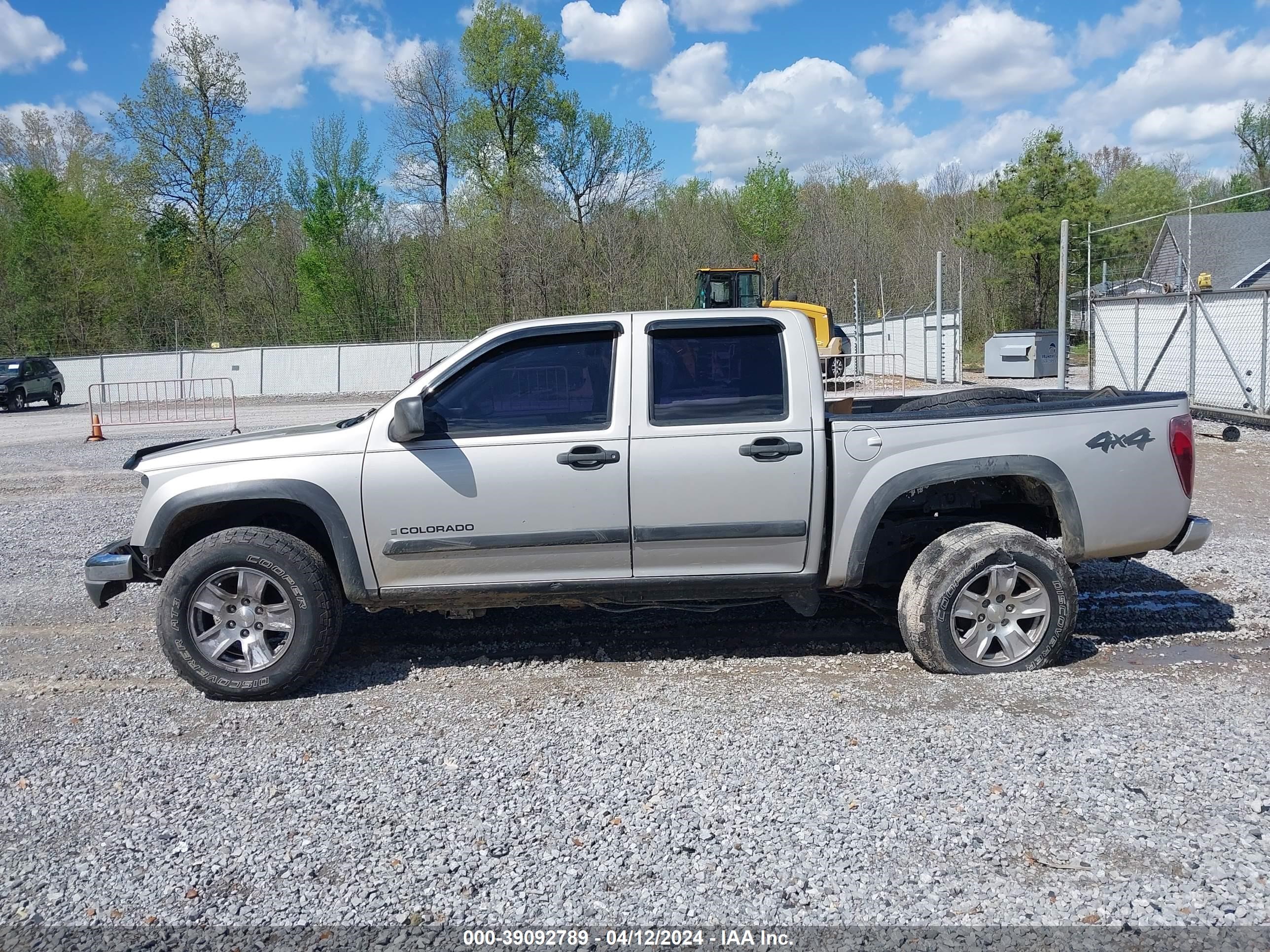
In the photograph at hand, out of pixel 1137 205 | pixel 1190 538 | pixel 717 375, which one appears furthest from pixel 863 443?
pixel 1137 205

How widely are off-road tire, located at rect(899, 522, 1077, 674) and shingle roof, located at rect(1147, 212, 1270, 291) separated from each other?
1488 inches

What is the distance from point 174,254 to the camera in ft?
140

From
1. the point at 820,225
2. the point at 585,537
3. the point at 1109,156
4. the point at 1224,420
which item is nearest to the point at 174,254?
the point at 820,225

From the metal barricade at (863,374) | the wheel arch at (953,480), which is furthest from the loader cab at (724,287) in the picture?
the wheel arch at (953,480)

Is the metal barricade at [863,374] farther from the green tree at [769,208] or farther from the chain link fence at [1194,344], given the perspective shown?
the green tree at [769,208]

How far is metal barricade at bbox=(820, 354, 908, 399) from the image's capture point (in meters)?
19.2

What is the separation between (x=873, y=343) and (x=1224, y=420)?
61.5ft

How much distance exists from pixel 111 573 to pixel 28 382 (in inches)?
1199

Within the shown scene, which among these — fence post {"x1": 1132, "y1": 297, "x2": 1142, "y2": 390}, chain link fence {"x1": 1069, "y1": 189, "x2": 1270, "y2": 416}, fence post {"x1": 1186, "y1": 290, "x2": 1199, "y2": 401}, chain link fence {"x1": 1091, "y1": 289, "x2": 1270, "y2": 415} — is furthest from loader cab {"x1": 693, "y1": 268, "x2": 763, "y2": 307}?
fence post {"x1": 1186, "y1": 290, "x2": 1199, "y2": 401}

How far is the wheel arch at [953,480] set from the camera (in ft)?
16.1

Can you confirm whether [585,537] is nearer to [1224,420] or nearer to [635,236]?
[1224,420]

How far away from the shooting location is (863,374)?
24.8 m

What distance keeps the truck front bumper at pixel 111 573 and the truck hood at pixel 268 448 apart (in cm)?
47

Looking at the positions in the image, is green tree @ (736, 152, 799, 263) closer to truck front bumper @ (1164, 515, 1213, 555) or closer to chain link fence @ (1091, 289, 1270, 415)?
chain link fence @ (1091, 289, 1270, 415)
